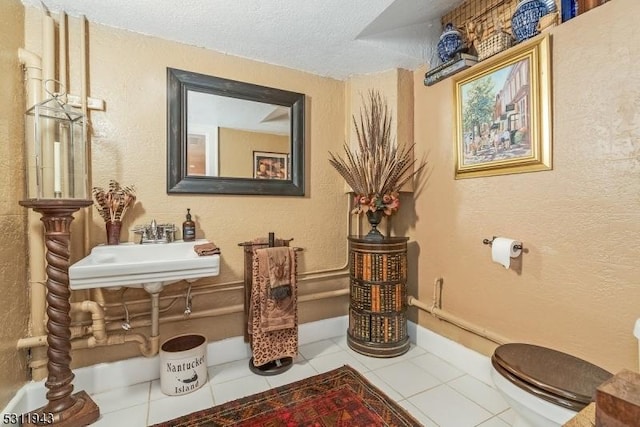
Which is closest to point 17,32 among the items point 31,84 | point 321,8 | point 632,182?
point 31,84

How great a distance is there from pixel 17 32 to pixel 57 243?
114 centimetres

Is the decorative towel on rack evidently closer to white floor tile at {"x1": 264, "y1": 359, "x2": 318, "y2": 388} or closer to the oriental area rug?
white floor tile at {"x1": 264, "y1": 359, "x2": 318, "y2": 388}

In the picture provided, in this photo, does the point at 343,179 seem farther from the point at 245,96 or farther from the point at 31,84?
the point at 31,84

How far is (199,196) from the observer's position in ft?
6.61

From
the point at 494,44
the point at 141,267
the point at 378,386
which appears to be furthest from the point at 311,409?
the point at 494,44

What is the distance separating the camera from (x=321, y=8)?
1.67m

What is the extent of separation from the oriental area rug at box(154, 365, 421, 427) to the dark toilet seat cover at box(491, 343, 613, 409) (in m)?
0.58

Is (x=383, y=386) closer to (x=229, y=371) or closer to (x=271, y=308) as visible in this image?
(x=271, y=308)

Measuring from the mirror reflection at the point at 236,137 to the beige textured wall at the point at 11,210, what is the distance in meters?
0.83

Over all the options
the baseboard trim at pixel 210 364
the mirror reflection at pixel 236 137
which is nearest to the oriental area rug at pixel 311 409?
the baseboard trim at pixel 210 364

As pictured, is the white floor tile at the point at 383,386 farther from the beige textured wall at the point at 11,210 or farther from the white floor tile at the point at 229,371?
the beige textured wall at the point at 11,210

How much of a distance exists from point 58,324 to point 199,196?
3.24 feet

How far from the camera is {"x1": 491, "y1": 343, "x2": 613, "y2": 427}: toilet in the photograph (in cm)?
107

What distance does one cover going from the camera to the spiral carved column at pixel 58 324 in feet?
4.69
